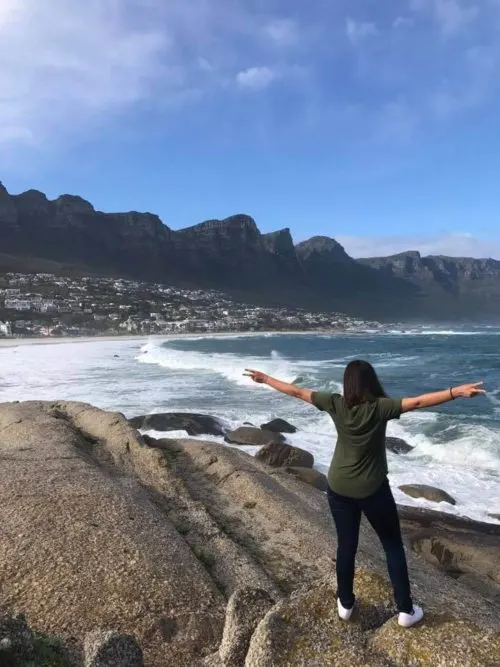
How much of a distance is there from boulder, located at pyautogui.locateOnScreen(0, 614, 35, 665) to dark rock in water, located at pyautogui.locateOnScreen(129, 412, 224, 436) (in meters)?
14.6

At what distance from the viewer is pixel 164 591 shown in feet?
18.5

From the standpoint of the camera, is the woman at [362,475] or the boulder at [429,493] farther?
the boulder at [429,493]

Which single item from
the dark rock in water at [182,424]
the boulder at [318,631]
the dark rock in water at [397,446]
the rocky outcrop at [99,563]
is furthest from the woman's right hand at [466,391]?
the dark rock in water at [182,424]

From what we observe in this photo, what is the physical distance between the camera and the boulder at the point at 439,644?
3557 millimetres

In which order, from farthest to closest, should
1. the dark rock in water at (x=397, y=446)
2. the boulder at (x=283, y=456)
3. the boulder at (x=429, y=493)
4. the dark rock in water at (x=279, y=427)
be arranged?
the dark rock in water at (x=279, y=427) → the dark rock in water at (x=397, y=446) → the boulder at (x=283, y=456) → the boulder at (x=429, y=493)

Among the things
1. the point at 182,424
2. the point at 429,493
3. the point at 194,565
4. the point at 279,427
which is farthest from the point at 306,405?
A: the point at 194,565

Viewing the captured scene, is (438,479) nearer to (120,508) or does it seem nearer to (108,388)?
(120,508)

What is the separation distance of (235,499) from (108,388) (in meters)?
23.8

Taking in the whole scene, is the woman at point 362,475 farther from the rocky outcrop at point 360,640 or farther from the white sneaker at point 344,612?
the rocky outcrop at point 360,640

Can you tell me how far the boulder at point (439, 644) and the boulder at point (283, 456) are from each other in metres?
10.5

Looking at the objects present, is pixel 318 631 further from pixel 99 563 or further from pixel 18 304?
pixel 18 304

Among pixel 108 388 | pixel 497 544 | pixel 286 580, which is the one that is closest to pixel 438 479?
pixel 497 544

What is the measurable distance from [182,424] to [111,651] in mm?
15157

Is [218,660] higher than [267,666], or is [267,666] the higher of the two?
[267,666]
